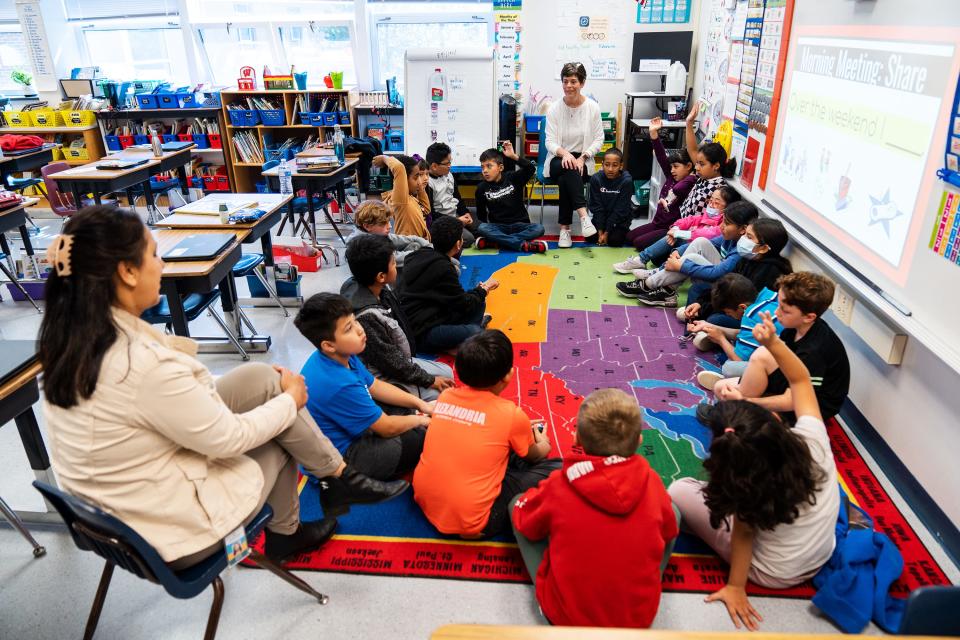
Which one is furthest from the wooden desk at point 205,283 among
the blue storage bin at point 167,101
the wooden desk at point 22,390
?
the blue storage bin at point 167,101

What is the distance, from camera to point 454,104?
612cm

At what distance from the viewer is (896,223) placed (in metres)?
2.55

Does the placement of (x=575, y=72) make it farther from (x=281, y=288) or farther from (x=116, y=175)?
(x=116, y=175)

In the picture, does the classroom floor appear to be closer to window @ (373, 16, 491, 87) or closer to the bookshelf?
the bookshelf

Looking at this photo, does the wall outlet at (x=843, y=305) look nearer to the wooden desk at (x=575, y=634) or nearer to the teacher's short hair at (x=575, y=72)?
the wooden desk at (x=575, y=634)

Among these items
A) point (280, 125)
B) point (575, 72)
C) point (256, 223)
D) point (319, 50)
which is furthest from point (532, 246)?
point (319, 50)

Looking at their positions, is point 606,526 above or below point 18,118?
below

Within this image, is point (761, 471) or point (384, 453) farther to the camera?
point (384, 453)

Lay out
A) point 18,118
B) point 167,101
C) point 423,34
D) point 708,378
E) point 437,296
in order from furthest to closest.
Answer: point 423,34
point 167,101
point 18,118
point 437,296
point 708,378

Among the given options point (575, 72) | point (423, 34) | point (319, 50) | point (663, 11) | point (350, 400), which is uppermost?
point (663, 11)

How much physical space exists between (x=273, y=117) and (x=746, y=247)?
516 centimetres

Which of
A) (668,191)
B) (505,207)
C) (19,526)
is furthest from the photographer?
(505,207)

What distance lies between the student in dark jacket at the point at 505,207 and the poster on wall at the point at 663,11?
2.02 m

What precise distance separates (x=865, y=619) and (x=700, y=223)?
119 inches
